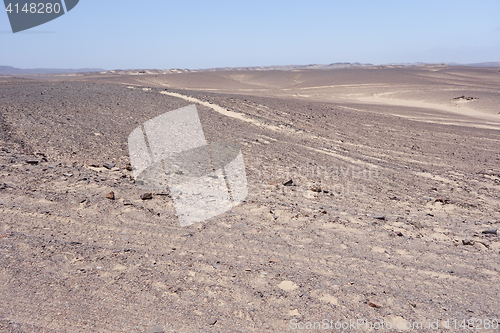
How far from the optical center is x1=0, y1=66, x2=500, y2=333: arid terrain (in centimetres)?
312

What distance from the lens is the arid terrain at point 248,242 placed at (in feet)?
10.2

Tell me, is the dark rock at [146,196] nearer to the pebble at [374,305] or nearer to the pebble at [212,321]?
the pebble at [212,321]

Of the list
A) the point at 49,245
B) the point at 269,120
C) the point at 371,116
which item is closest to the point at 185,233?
the point at 49,245

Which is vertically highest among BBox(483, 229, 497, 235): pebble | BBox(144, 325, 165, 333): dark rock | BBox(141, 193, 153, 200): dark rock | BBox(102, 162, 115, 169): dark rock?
BBox(144, 325, 165, 333): dark rock

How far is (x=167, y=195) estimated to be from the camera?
5.57 m

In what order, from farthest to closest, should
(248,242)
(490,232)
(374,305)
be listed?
(490,232), (248,242), (374,305)

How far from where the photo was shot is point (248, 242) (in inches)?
173

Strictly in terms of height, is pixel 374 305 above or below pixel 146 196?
below

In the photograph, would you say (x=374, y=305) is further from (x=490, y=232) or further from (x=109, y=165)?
(x=109, y=165)

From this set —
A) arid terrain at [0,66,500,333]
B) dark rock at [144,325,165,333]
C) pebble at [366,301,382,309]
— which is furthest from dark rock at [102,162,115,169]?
pebble at [366,301,382,309]

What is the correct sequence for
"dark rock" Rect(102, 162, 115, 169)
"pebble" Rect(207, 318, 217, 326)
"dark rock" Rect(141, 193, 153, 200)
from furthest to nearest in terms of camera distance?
"dark rock" Rect(102, 162, 115, 169) → "dark rock" Rect(141, 193, 153, 200) → "pebble" Rect(207, 318, 217, 326)

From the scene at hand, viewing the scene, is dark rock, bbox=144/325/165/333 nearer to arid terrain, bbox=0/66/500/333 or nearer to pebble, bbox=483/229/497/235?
arid terrain, bbox=0/66/500/333

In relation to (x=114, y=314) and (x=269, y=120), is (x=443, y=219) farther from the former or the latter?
(x=269, y=120)

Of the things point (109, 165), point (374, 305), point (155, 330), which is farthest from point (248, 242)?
point (109, 165)
